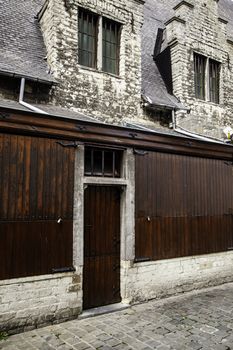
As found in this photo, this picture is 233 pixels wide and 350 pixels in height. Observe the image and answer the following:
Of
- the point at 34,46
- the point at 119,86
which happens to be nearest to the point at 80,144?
the point at 119,86

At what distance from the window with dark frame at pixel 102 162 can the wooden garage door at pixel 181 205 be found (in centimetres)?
43

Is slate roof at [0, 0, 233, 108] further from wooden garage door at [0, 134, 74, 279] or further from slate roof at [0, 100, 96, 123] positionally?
wooden garage door at [0, 134, 74, 279]

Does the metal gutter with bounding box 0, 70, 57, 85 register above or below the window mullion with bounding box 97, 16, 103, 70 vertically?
below

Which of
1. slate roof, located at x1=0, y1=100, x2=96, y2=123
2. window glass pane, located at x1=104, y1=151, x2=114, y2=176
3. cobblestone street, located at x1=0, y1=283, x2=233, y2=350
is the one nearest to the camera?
cobblestone street, located at x1=0, y1=283, x2=233, y2=350

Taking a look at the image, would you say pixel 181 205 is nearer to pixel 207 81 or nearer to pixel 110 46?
pixel 110 46

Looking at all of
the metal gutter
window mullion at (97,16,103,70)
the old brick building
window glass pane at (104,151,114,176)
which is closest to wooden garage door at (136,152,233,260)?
the old brick building

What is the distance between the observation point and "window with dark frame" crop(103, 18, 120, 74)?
845 cm

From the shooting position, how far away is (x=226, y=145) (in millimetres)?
7832

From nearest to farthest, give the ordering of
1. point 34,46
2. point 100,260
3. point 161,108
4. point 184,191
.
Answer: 1. point 100,260
2. point 184,191
3. point 34,46
4. point 161,108

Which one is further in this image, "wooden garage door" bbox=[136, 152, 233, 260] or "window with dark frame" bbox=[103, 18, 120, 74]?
"window with dark frame" bbox=[103, 18, 120, 74]

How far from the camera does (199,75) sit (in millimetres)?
10445

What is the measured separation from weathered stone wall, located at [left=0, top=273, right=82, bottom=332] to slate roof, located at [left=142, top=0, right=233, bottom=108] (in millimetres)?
5631

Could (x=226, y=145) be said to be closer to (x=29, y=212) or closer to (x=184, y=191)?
(x=184, y=191)

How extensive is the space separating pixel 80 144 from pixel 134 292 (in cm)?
299
